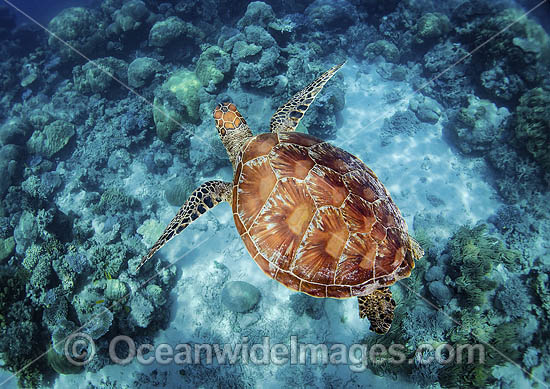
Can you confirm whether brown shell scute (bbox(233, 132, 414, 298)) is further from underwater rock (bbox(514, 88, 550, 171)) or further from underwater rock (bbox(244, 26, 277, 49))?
underwater rock (bbox(514, 88, 550, 171))

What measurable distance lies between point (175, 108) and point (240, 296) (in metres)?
5.40

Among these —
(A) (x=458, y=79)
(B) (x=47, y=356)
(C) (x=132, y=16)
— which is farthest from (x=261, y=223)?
(C) (x=132, y=16)

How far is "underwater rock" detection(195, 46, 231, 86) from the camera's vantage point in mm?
7434

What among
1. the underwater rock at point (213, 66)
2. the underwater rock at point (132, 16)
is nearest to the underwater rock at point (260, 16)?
the underwater rock at point (213, 66)

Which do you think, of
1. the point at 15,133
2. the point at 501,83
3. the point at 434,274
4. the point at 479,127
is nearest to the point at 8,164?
the point at 15,133

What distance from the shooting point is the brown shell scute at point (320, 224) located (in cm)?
297

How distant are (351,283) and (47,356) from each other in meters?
5.61

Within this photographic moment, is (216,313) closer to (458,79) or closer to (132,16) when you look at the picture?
(458,79)

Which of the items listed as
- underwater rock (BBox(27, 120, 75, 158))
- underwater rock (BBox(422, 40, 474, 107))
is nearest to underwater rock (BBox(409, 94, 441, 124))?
underwater rock (BBox(422, 40, 474, 107))

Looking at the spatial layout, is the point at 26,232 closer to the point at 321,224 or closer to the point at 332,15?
the point at 321,224

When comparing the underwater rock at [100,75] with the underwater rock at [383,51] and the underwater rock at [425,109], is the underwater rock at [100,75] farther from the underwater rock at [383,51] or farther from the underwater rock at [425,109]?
the underwater rock at [425,109]

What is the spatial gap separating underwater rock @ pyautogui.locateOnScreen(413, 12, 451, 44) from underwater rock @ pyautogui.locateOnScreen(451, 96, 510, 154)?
356cm

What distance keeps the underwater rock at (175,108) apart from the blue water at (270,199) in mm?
60

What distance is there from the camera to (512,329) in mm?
4258
